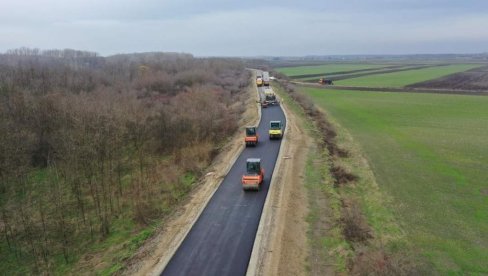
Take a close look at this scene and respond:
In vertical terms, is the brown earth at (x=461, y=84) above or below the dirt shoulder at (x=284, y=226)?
above

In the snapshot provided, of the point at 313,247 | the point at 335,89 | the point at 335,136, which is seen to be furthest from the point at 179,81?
the point at 313,247

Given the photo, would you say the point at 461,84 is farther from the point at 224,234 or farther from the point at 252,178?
the point at 224,234

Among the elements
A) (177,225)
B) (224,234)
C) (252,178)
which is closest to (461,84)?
(252,178)

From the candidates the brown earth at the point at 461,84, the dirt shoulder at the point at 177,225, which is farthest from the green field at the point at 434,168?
the brown earth at the point at 461,84

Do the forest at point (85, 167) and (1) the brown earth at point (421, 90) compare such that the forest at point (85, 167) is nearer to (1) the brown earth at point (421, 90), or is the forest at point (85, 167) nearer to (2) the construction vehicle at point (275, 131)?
(2) the construction vehicle at point (275, 131)

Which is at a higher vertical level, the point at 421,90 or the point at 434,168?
the point at 421,90

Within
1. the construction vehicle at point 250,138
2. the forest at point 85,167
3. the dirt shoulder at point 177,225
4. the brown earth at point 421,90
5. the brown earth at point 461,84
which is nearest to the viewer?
the dirt shoulder at point 177,225
